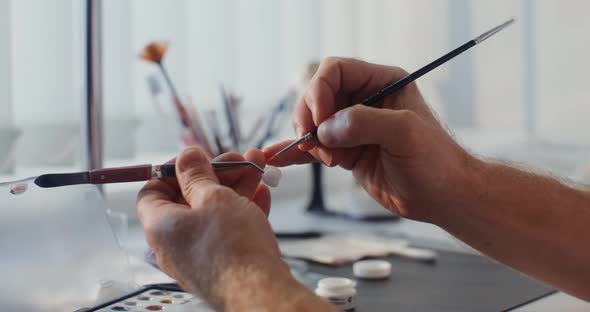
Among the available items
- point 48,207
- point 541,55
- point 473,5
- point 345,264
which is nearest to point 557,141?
point 541,55

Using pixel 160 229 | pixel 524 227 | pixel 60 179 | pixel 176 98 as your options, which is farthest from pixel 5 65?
pixel 524 227

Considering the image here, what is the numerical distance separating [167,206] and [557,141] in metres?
1.73

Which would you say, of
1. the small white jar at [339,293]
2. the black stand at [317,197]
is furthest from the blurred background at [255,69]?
the small white jar at [339,293]

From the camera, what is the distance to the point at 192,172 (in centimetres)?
63

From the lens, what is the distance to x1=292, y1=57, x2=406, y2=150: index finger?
2.59ft

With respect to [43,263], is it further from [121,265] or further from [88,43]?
[88,43]

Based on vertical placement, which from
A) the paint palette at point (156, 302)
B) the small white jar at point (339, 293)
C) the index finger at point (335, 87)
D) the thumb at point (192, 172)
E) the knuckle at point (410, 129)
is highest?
the index finger at point (335, 87)

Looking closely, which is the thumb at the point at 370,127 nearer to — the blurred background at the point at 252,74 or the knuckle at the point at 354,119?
the knuckle at the point at 354,119

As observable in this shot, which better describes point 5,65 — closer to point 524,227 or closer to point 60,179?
point 60,179

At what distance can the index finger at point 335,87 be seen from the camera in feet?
2.59

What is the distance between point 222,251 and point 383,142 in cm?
25

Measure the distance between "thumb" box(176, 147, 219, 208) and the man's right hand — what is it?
0.15m

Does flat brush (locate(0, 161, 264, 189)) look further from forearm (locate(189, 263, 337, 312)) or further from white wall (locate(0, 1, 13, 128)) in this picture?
white wall (locate(0, 1, 13, 128))

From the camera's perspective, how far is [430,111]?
0.83 m
